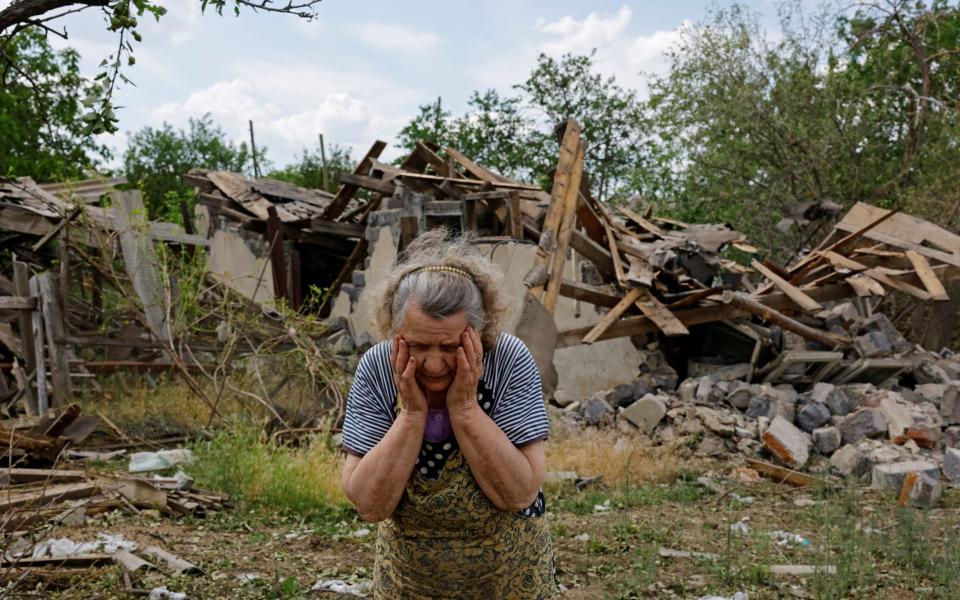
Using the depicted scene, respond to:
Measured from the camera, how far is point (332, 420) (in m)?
8.71

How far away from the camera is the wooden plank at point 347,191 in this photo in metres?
14.2

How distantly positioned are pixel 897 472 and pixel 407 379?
6973 mm

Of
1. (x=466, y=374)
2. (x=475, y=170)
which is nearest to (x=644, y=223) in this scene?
(x=475, y=170)

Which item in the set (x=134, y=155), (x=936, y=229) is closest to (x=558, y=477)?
(x=936, y=229)

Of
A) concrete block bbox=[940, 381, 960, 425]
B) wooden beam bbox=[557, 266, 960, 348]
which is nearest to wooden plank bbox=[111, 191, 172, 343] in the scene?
wooden beam bbox=[557, 266, 960, 348]

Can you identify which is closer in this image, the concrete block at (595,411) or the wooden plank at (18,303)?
the wooden plank at (18,303)

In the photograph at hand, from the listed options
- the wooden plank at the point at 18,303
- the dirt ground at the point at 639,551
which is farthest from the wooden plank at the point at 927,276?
the wooden plank at the point at 18,303

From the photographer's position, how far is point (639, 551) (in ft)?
17.8

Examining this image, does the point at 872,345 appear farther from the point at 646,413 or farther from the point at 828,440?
the point at 646,413

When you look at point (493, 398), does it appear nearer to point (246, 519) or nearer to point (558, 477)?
point (246, 519)

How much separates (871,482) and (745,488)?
4.55ft

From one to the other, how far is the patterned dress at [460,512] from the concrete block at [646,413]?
7344 mm

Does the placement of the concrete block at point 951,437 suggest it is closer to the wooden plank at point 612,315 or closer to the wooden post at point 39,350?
the wooden plank at point 612,315

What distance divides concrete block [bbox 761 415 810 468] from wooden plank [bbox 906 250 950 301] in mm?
2561
